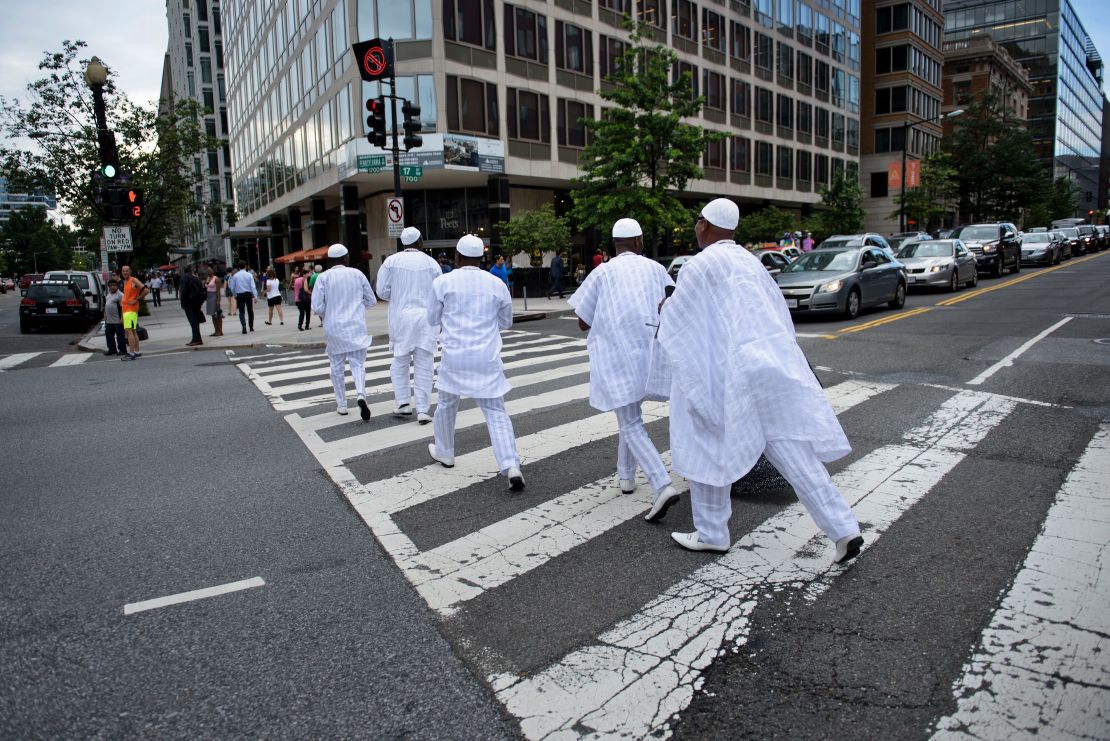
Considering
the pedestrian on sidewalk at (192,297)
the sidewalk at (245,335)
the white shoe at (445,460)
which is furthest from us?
the sidewalk at (245,335)

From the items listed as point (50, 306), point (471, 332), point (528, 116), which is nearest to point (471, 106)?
point (528, 116)

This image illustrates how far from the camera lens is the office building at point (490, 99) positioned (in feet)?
102

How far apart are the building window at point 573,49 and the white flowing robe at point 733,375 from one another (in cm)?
3364

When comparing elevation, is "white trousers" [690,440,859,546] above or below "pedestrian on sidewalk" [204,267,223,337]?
below

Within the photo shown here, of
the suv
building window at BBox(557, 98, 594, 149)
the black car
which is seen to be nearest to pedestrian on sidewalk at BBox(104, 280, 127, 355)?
the black car

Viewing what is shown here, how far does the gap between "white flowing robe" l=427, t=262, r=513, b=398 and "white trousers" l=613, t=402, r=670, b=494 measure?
43.2 inches

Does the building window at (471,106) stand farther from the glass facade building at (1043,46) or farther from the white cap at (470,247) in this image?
the glass facade building at (1043,46)

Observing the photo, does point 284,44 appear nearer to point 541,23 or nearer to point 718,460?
point 541,23

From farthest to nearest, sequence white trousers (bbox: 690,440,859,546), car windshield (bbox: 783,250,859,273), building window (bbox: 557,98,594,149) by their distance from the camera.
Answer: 1. building window (bbox: 557,98,594,149)
2. car windshield (bbox: 783,250,859,273)
3. white trousers (bbox: 690,440,859,546)

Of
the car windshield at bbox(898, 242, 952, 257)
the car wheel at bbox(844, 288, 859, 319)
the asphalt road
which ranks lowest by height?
the asphalt road

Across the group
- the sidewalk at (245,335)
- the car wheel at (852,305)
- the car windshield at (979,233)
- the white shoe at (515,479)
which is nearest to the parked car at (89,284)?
the sidewalk at (245,335)

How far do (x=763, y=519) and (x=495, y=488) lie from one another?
6.34 feet

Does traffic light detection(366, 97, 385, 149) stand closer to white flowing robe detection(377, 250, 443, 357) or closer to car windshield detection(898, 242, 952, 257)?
white flowing robe detection(377, 250, 443, 357)

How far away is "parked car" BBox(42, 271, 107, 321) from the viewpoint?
25.4 m
